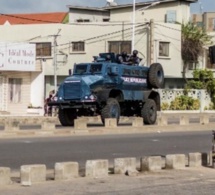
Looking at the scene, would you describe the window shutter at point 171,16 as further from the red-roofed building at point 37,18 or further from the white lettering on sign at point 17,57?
the white lettering on sign at point 17,57

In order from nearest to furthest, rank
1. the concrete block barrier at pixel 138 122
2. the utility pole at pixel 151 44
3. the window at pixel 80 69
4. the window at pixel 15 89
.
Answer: the concrete block barrier at pixel 138 122, the window at pixel 80 69, the window at pixel 15 89, the utility pole at pixel 151 44

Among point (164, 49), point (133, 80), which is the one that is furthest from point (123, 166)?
point (164, 49)

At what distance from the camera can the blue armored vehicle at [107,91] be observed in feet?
92.1

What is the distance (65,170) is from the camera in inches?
493

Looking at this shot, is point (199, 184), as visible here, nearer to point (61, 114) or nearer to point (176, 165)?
point (176, 165)

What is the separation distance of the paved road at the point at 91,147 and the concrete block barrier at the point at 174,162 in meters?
2.26

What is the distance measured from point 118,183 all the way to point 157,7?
1857 inches

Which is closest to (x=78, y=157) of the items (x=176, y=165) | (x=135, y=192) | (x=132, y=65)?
(x=176, y=165)

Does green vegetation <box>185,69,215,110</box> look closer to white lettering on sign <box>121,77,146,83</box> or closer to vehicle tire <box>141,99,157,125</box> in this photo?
vehicle tire <box>141,99,157,125</box>

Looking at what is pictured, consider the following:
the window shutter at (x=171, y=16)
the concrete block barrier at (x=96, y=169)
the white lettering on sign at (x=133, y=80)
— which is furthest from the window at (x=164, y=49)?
the concrete block barrier at (x=96, y=169)

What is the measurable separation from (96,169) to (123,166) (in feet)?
2.71

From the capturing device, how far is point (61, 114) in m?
29.8

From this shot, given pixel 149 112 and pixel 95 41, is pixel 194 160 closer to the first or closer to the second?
pixel 149 112

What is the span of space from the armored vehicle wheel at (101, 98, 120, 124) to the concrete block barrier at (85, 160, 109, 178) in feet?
49.1
